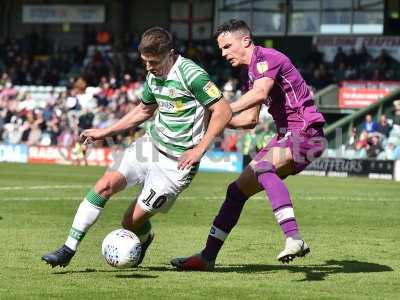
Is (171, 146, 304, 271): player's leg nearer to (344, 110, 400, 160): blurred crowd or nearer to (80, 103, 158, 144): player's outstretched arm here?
(80, 103, 158, 144): player's outstretched arm

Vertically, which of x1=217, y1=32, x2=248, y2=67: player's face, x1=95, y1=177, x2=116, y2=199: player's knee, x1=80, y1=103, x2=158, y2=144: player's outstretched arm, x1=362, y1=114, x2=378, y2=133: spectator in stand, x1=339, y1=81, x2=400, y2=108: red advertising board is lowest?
x1=362, y1=114, x2=378, y2=133: spectator in stand

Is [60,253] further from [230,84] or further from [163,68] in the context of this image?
[230,84]

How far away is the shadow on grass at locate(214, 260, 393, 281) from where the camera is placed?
9148 mm

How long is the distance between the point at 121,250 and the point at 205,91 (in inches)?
60.3

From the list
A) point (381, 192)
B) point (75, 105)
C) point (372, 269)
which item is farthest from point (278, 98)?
point (75, 105)

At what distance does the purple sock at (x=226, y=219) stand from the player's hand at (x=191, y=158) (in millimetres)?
1020

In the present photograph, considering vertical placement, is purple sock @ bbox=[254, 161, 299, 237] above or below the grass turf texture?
above

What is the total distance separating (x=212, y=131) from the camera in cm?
846

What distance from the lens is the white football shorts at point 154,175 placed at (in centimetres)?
878

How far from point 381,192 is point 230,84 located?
→ 14215mm

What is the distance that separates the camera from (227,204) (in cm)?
942

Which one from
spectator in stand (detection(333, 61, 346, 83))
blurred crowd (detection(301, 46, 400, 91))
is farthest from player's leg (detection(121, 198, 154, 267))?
spectator in stand (detection(333, 61, 346, 83))

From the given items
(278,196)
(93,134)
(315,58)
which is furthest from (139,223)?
(315,58)

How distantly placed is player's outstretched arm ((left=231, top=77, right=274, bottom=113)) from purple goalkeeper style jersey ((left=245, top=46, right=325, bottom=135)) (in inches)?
4.4
